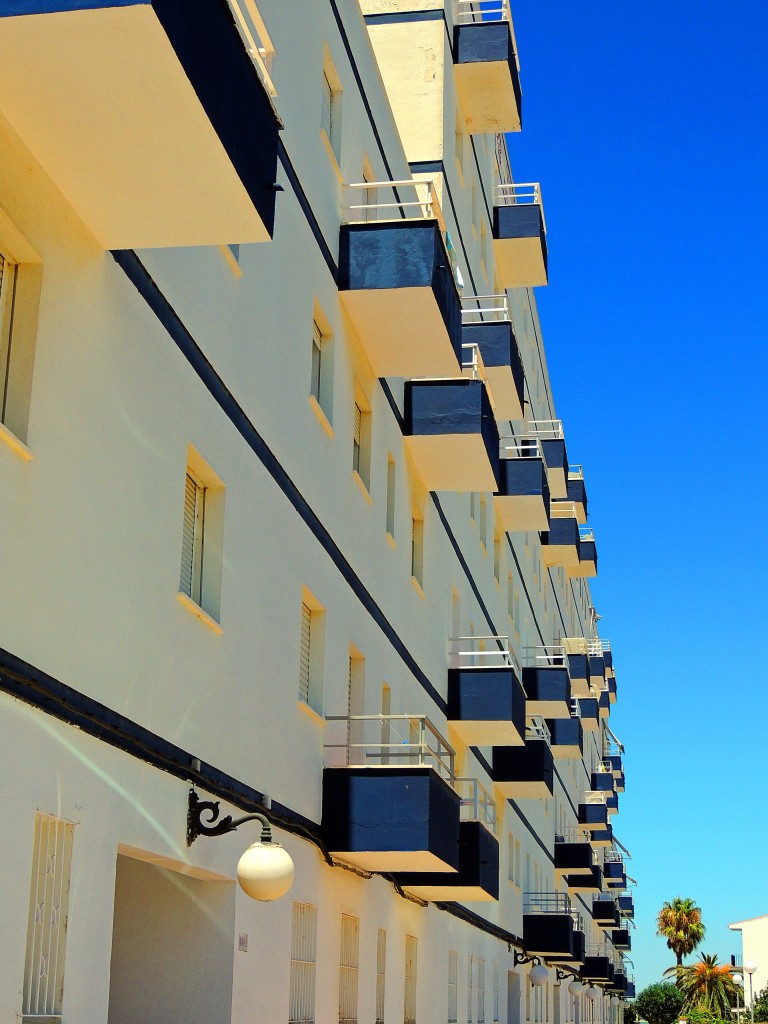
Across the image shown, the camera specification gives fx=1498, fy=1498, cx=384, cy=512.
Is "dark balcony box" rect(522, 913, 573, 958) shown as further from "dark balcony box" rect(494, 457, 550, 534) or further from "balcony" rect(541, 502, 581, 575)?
"balcony" rect(541, 502, 581, 575)

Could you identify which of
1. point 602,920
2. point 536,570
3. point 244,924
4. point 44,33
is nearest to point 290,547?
point 244,924

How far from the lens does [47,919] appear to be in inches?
350

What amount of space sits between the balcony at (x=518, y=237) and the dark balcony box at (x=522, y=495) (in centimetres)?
485

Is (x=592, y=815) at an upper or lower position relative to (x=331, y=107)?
lower

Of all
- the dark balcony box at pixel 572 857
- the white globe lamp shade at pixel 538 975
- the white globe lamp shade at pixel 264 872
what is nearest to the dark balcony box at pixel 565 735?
the dark balcony box at pixel 572 857

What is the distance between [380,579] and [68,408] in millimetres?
10266

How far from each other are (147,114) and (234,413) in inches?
194

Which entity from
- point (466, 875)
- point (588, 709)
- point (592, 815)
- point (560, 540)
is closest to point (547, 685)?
point (560, 540)

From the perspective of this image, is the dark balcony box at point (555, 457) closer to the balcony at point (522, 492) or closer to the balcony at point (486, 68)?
the balcony at point (522, 492)

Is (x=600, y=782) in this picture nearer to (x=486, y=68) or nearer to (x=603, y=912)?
(x=603, y=912)

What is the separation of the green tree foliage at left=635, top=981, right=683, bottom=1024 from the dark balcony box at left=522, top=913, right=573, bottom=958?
270 feet

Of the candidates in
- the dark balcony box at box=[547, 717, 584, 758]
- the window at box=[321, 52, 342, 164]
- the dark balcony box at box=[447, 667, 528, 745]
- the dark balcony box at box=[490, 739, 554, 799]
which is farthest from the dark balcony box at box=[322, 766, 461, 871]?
the dark balcony box at box=[547, 717, 584, 758]

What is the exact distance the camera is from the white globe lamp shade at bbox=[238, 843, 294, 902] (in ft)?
34.4

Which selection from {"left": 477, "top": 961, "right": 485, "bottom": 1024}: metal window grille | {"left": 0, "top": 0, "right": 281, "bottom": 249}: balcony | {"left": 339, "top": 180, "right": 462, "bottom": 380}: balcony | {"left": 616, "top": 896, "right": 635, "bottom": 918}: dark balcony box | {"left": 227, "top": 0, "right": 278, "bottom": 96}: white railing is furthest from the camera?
{"left": 616, "top": 896, "right": 635, "bottom": 918}: dark balcony box
